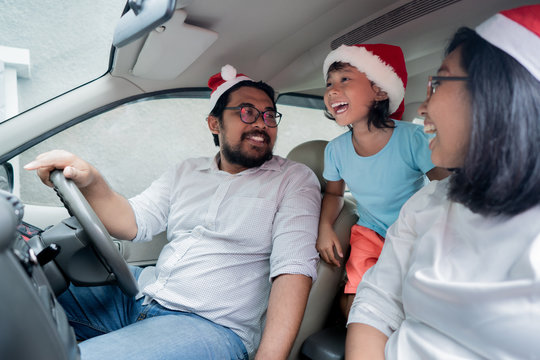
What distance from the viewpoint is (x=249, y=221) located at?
5.10 ft

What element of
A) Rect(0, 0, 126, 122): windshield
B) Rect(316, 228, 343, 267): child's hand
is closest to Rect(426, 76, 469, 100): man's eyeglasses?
Rect(316, 228, 343, 267): child's hand

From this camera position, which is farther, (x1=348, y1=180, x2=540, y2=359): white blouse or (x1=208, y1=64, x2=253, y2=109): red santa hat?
(x1=208, y1=64, x2=253, y2=109): red santa hat

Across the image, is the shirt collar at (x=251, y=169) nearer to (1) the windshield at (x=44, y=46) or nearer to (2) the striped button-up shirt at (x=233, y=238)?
(2) the striped button-up shirt at (x=233, y=238)

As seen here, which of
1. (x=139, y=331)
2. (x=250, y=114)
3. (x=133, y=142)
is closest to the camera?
(x=139, y=331)

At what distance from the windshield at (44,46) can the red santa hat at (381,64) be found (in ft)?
3.46

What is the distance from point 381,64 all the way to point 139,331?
1344mm

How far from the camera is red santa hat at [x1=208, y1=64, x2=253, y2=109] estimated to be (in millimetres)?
1797

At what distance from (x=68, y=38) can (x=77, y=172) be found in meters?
0.75

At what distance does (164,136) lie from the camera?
92.1 inches

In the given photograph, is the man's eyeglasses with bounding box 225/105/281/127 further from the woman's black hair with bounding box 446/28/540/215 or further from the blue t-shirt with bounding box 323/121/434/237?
the woman's black hair with bounding box 446/28/540/215

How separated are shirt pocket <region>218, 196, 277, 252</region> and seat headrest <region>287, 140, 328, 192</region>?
455 mm

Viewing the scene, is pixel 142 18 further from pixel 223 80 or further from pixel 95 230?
pixel 223 80

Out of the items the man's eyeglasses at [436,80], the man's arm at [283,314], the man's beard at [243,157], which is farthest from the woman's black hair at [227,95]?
the man's eyeglasses at [436,80]

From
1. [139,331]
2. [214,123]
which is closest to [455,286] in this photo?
[139,331]
